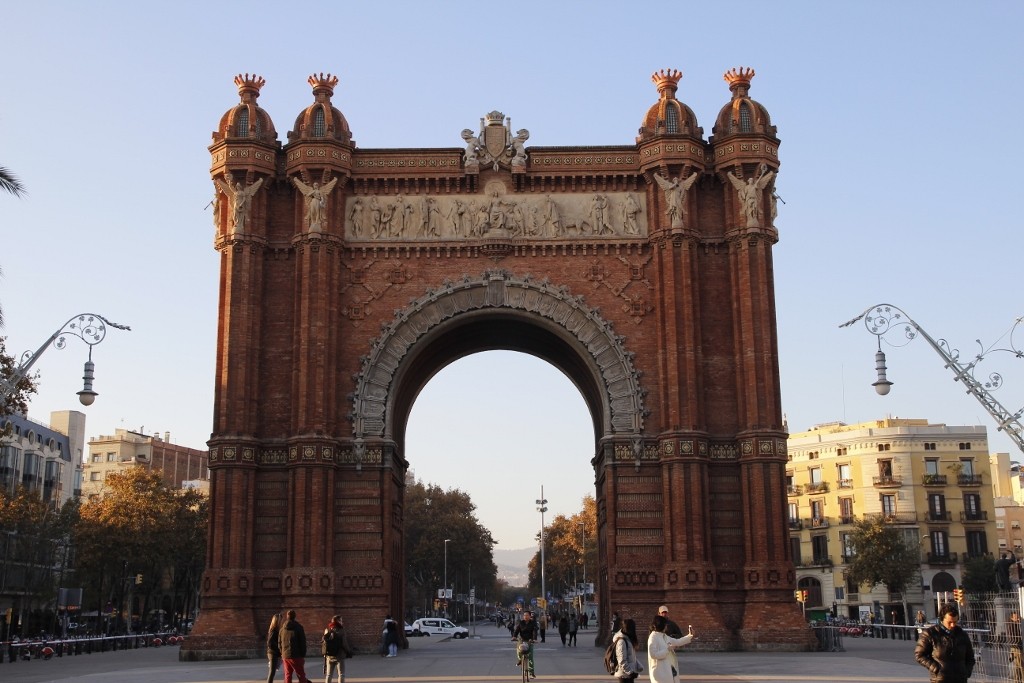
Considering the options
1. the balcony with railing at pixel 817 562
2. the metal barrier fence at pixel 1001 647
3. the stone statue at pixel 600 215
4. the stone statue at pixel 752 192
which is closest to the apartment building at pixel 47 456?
the stone statue at pixel 600 215

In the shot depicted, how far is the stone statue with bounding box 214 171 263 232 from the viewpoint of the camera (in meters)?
36.1

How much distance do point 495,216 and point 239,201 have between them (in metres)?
8.15

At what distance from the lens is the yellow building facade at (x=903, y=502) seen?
7200 centimetres

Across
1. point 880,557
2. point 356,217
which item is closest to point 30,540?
point 356,217

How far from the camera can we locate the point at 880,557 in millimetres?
65688

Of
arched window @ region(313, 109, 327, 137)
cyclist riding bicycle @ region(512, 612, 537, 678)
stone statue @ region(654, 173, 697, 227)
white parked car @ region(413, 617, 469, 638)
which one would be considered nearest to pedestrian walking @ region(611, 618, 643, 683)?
cyclist riding bicycle @ region(512, 612, 537, 678)

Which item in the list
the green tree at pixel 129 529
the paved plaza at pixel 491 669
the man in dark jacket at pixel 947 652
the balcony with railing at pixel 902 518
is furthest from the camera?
the balcony with railing at pixel 902 518

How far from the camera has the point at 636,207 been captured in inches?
1464

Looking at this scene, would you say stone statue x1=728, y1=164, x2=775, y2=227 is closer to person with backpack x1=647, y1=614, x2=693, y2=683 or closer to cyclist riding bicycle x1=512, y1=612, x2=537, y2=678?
cyclist riding bicycle x1=512, y1=612, x2=537, y2=678

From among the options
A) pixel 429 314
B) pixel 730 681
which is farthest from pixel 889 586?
pixel 730 681

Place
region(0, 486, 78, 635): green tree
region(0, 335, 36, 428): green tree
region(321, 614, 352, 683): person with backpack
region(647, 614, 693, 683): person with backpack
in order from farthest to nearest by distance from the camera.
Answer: region(0, 486, 78, 635): green tree < region(0, 335, 36, 428): green tree < region(321, 614, 352, 683): person with backpack < region(647, 614, 693, 683): person with backpack

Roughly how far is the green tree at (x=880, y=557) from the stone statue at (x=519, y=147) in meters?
38.9

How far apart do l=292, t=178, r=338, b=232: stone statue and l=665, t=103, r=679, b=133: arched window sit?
10886 millimetres

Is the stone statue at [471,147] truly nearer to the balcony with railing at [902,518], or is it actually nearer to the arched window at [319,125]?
the arched window at [319,125]
